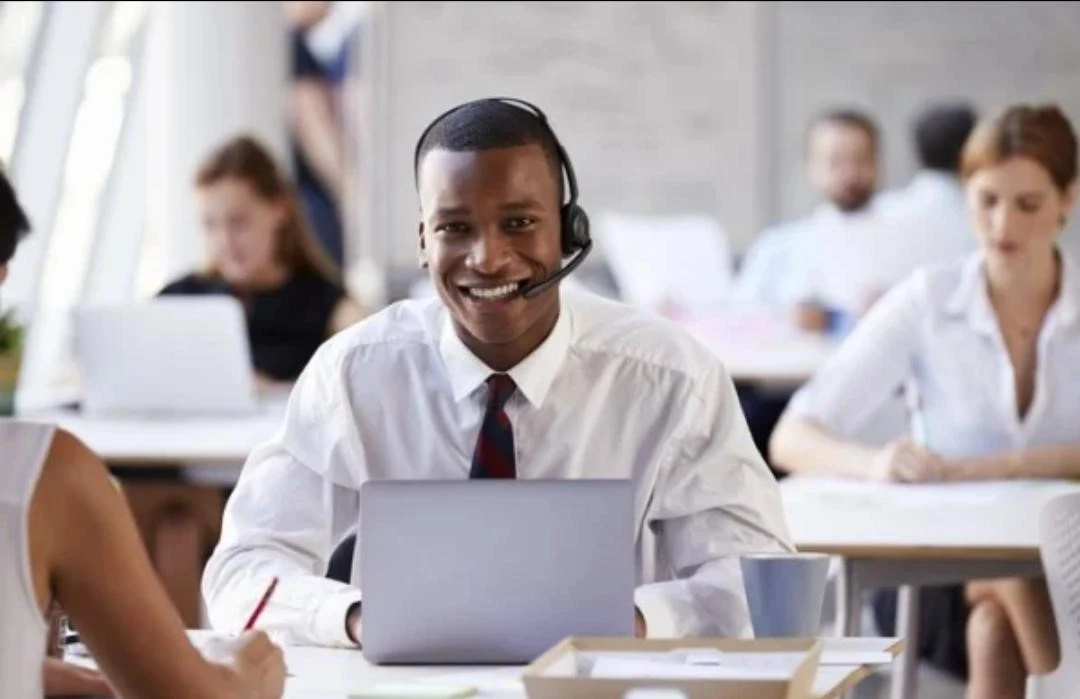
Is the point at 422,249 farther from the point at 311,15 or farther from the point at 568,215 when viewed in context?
the point at 311,15

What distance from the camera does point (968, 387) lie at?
4.47 metres

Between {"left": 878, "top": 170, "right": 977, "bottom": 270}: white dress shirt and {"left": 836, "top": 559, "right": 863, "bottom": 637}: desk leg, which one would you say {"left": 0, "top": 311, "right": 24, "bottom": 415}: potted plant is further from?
{"left": 878, "top": 170, "right": 977, "bottom": 270}: white dress shirt

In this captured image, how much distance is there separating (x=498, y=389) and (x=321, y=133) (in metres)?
10.0

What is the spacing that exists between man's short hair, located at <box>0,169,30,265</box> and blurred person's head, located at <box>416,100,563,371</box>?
70 centimetres

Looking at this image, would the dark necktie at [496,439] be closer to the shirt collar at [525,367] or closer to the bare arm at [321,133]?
the shirt collar at [525,367]

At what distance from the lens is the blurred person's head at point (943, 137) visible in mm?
8523

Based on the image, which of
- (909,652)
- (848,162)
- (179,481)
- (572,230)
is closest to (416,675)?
(572,230)

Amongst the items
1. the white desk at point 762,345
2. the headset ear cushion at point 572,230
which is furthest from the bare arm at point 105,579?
the white desk at point 762,345

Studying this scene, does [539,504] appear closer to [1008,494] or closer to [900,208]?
[1008,494]

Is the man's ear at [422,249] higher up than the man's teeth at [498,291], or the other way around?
the man's ear at [422,249]

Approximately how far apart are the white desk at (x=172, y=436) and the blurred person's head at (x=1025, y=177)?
56.5 inches

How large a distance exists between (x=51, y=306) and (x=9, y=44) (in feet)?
7.20

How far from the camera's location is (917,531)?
3.71 m

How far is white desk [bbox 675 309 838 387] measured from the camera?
665 cm
